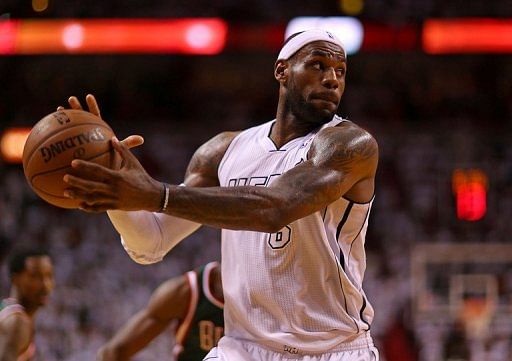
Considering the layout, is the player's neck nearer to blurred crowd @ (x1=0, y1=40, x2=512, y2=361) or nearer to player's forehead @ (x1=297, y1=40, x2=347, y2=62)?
player's forehead @ (x1=297, y1=40, x2=347, y2=62)

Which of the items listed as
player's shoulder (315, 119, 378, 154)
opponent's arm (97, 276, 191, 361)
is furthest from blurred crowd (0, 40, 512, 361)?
player's shoulder (315, 119, 378, 154)

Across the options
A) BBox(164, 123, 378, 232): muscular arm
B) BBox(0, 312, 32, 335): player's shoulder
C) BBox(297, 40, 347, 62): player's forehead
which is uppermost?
BBox(297, 40, 347, 62): player's forehead

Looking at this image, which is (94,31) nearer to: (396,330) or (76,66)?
(76,66)

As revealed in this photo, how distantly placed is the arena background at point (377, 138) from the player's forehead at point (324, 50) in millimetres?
8193

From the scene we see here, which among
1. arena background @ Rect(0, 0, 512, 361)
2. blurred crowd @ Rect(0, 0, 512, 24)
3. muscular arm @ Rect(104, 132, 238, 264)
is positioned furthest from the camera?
blurred crowd @ Rect(0, 0, 512, 24)

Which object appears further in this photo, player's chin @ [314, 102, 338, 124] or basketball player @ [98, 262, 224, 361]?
basketball player @ [98, 262, 224, 361]

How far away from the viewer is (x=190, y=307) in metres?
5.96

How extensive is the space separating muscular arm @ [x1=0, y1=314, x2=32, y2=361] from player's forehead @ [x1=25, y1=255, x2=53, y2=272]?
0.50m

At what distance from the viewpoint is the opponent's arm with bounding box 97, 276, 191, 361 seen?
19.8 ft

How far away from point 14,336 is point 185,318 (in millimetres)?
1102

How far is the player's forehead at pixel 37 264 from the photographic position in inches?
256

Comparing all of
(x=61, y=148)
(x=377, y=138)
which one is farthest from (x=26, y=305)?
(x=377, y=138)

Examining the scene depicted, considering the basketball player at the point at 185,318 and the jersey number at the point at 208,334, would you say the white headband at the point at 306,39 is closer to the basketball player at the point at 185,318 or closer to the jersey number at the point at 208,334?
the basketball player at the point at 185,318

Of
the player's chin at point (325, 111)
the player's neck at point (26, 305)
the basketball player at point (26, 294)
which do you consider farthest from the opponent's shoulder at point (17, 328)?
the player's chin at point (325, 111)
